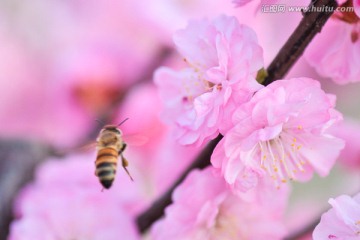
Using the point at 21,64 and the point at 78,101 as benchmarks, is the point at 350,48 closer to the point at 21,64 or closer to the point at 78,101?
the point at 78,101

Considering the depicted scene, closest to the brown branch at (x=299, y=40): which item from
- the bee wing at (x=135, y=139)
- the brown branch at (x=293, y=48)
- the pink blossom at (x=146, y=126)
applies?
the brown branch at (x=293, y=48)

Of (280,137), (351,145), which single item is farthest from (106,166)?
(351,145)

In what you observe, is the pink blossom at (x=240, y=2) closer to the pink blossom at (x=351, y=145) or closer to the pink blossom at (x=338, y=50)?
the pink blossom at (x=338, y=50)

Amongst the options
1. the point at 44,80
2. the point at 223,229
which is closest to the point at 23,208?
the point at 223,229

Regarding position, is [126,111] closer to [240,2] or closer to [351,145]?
[351,145]

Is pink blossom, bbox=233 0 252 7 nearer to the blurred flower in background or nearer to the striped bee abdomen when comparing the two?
the blurred flower in background

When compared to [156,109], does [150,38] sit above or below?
above
